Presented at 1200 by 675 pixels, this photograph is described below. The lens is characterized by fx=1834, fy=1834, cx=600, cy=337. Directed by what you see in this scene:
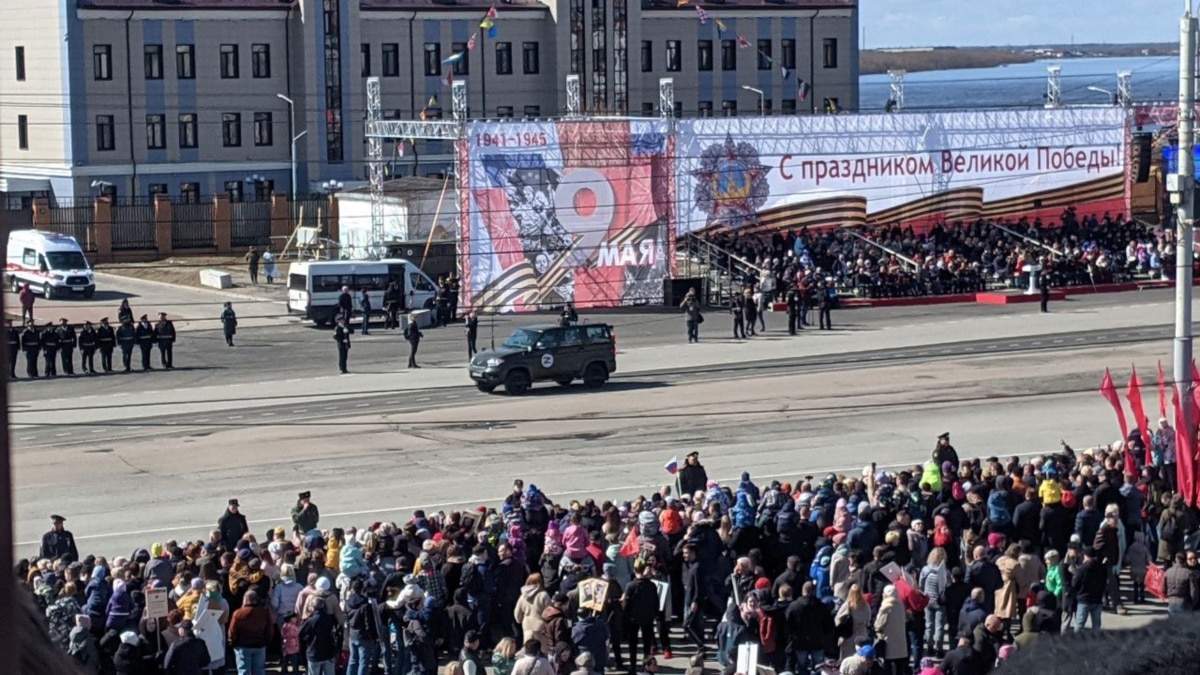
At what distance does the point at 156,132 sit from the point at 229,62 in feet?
13.4

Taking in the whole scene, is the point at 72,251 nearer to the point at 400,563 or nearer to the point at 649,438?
the point at 649,438

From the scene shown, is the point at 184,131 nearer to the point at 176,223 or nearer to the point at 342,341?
the point at 176,223

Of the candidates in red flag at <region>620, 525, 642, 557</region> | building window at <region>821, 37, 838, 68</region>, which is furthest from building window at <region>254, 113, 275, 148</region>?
red flag at <region>620, 525, 642, 557</region>

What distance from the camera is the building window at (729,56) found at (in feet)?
262

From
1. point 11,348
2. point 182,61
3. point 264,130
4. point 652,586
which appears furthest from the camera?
point 264,130

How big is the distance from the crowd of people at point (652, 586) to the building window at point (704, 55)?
200ft

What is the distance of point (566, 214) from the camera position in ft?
Result: 167

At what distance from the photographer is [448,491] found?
1048 inches

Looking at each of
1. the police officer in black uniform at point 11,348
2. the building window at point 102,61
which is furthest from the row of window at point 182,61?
the police officer in black uniform at point 11,348

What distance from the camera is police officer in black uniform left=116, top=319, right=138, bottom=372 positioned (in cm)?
4050

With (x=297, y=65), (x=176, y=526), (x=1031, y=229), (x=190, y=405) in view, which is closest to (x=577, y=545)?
(x=176, y=526)

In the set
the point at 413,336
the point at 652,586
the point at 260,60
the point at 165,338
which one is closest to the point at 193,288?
the point at 165,338

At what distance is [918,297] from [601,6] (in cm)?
2835

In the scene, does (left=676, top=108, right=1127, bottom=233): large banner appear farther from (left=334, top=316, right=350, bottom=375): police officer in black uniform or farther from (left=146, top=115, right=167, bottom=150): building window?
(left=146, top=115, right=167, bottom=150): building window
